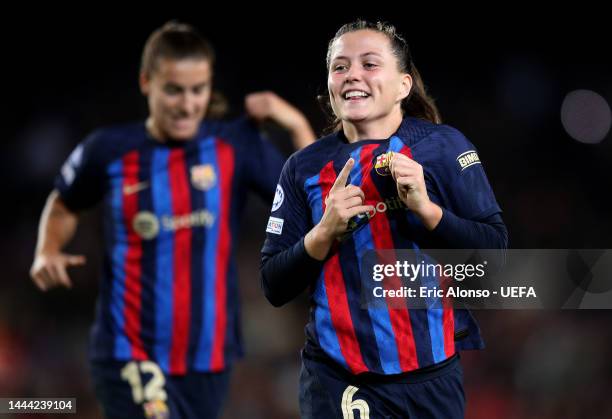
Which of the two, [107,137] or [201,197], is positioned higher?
[107,137]

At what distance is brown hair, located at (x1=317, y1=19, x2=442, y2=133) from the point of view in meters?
2.56

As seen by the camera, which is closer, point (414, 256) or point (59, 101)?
point (414, 256)

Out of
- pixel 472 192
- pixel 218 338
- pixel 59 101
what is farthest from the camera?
pixel 59 101

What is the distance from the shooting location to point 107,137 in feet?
13.5

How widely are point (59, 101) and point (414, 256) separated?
566cm

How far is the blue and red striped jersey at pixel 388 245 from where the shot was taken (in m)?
2.37

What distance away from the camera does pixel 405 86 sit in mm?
2607

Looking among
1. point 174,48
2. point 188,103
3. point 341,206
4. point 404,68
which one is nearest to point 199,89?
point 188,103

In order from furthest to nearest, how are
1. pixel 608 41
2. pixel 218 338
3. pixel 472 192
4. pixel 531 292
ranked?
pixel 608 41
pixel 218 338
pixel 531 292
pixel 472 192

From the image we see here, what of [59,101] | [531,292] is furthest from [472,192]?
[59,101]

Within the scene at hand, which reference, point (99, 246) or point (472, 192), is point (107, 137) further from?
point (99, 246)

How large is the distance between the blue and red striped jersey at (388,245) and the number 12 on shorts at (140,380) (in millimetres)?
1505

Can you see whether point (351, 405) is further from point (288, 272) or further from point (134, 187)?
point (134, 187)

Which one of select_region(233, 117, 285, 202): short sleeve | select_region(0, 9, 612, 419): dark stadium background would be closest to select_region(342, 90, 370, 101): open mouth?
select_region(233, 117, 285, 202): short sleeve
